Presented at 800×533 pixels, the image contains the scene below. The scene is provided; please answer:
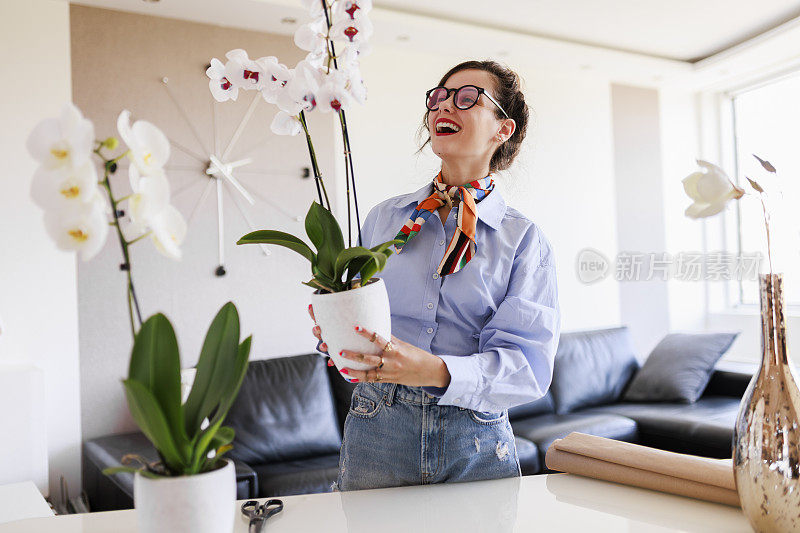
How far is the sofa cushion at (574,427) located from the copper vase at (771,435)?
106 inches

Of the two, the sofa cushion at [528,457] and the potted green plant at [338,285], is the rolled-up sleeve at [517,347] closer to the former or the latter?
the potted green plant at [338,285]

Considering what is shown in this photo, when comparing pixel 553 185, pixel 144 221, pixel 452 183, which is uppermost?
pixel 553 185

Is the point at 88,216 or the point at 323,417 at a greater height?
the point at 88,216

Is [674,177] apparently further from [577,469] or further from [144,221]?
[144,221]

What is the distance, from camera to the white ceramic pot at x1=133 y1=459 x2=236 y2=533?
663 mm

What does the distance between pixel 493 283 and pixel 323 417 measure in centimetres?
225

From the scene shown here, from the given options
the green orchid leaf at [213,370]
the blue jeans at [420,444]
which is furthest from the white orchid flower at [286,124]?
the blue jeans at [420,444]

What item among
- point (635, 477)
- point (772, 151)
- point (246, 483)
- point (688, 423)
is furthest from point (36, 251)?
point (772, 151)

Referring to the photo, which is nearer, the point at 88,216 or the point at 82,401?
the point at 88,216

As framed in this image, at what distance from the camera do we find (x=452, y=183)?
1567 millimetres

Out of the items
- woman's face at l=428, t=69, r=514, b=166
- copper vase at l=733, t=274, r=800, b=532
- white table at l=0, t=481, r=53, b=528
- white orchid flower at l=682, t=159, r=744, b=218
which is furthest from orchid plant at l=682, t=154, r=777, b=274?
white table at l=0, t=481, r=53, b=528

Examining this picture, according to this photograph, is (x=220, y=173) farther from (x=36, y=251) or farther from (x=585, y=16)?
(x=585, y=16)

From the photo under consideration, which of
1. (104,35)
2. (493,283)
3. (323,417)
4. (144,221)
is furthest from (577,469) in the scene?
(104,35)

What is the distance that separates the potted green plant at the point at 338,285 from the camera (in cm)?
95
